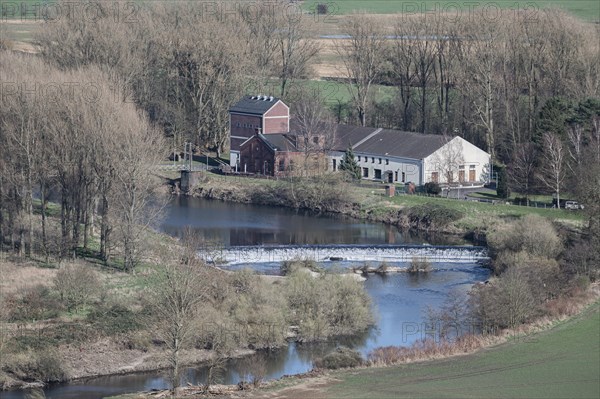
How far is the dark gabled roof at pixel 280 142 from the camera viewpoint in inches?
3095

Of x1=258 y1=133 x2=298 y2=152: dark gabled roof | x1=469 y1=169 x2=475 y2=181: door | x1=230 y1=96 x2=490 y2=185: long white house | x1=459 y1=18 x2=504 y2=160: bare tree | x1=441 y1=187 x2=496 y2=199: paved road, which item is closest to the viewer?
x1=441 y1=187 x2=496 y2=199: paved road

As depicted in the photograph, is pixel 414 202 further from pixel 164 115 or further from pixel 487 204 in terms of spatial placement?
pixel 164 115

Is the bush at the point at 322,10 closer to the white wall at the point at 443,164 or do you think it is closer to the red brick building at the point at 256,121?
the red brick building at the point at 256,121

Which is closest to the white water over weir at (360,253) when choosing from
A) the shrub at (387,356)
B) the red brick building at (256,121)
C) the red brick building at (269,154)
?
the shrub at (387,356)

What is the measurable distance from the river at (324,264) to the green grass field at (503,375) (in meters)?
3.84

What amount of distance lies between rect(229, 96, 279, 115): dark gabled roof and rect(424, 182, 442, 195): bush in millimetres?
12299

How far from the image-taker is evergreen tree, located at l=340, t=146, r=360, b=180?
249ft

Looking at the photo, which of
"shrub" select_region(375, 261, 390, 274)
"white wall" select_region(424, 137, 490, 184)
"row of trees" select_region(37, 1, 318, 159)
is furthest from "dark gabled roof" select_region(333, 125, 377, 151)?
"shrub" select_region(375, 261, 390, 274)

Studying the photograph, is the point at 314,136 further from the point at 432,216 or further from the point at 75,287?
the point at 75,287

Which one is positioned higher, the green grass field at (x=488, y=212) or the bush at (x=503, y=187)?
the bush at (x=503, y=187)

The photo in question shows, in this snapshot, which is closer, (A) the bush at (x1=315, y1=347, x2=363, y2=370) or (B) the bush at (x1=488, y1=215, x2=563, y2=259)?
(A) the bush at (x1=315, y1=347, x2=363, y2=370)

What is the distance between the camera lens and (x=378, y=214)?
2763 inches

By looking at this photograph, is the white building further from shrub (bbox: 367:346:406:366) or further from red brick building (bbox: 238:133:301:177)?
shrub (bbox: 367:346:406:366)

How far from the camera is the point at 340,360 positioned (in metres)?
43.8
